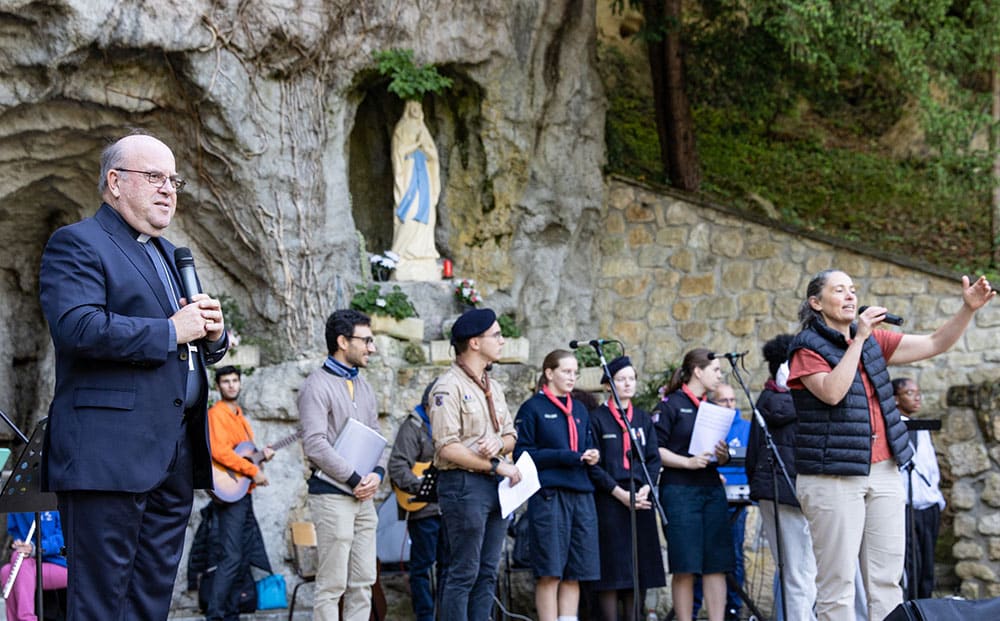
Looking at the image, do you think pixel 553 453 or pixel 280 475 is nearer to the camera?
pixel 553 453

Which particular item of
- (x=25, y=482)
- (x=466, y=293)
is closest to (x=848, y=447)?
(x=25, y=482)

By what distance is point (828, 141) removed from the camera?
15.7m

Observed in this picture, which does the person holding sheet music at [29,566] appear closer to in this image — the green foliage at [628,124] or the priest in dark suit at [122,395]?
the priest in dark suit at [122,395]

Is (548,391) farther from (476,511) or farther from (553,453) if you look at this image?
(476,511)

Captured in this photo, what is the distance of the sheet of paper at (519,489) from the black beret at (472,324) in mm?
728

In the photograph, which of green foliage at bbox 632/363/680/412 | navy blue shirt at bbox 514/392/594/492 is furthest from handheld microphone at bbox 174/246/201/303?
green foliage at bbox 632/363/680/412

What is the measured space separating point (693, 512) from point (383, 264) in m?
4.79

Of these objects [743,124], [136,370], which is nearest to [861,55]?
[743,124]

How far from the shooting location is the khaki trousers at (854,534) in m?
5.02

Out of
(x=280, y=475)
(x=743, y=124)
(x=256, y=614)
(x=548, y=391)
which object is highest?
(x=743, y=124)

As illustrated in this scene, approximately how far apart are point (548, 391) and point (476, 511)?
118cm

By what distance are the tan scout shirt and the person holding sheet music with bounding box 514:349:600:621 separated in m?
0.60

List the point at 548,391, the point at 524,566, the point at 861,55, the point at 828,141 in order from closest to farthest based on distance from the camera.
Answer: the point at 548,391 < the point at 524,566 < the point at 861,55 < the point at 828,141

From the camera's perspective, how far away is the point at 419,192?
36.6 feet
